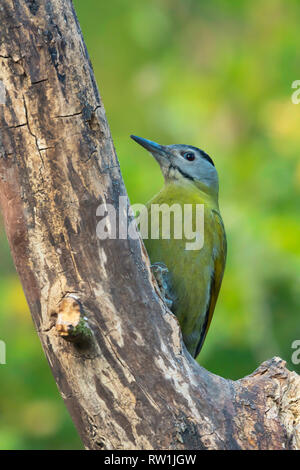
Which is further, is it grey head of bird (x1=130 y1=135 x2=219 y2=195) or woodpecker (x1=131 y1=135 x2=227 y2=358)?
grey head of bird (x1=130 y1=135 x2=219 y2=195)

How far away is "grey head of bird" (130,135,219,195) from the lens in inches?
227

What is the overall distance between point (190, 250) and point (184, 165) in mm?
969

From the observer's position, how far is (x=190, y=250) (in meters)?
5.19

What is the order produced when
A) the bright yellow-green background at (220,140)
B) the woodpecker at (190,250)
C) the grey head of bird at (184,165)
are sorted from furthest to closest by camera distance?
the bright yellow-green background at (220,140)
the grey head of bird at (184,165)
the woodpecker at (190,250)

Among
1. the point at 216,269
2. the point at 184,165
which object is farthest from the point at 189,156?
the point at 216,269

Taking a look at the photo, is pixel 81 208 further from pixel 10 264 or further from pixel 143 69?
pixel 143 69

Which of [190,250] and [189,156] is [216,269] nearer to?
[190,250]

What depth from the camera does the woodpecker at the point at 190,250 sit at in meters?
5.11

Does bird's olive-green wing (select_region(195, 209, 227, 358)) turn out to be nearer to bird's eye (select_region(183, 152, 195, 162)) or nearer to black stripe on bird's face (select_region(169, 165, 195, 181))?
black stripe on bird's face (select_region(169, 165, 195, 181))

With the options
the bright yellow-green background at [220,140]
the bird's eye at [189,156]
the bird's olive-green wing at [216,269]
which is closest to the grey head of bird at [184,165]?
the bird's eye at [189,156]

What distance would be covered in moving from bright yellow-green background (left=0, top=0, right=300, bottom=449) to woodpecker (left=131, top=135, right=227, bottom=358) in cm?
60

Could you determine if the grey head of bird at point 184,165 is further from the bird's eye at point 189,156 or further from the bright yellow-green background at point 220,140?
the bright yellow-green background at point 220,140

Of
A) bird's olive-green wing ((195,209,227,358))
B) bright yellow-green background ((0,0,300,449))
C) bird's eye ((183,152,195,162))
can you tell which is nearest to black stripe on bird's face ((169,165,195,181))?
bird's eye ((183,152,195,162))

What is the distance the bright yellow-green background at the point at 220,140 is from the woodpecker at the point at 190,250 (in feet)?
1.97
